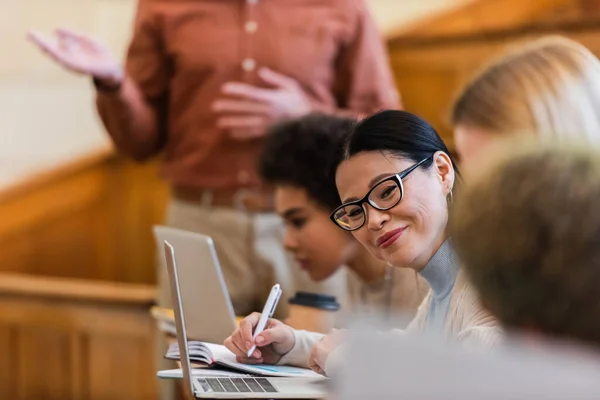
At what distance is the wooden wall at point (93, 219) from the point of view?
3.58 metres

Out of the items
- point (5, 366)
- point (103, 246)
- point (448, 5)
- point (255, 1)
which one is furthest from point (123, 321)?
point (448, 5)

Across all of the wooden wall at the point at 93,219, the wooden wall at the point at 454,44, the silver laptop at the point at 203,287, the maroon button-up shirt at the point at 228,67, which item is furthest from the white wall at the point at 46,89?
the silver laptop at the point at 203,287

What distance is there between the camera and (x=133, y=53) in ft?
7.55

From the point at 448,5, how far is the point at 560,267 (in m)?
3.45

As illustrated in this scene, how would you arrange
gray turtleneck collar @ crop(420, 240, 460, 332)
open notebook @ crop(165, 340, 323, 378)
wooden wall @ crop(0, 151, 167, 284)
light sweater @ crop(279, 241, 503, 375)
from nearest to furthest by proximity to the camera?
light sweater @ crop(279, 241, 503, 375), gray turtleneck collar @ crop(420, 240, 460, 332), open notebook @ crop(165, 340, 323, 378), wooden wall @ crop(0, 151, 167, 284)

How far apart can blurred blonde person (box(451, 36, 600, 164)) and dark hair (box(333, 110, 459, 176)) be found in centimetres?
11

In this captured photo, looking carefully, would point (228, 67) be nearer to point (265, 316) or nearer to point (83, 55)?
point (83, 55)

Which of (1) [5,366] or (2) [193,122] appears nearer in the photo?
(2) [193,122]

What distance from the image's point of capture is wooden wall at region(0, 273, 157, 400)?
9.33 ft

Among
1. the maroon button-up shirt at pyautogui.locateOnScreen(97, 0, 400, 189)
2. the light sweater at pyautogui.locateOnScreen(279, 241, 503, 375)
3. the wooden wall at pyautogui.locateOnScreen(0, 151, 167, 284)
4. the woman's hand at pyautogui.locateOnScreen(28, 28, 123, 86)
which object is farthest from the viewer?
the wooden wall at pyautogui.locateOnScreen(0, 151, 167, 284)

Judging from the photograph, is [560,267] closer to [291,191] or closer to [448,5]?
[291,191]

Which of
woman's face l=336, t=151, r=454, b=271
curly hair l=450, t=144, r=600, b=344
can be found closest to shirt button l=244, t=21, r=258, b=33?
woman's face l=336, t=151, r=454, b=271

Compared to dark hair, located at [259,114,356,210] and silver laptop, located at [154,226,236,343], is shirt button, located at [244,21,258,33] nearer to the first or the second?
dark hair, located at [259,114,356,210]

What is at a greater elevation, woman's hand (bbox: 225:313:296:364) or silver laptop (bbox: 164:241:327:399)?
woman's hand (bbox: 225:313:296:364)
